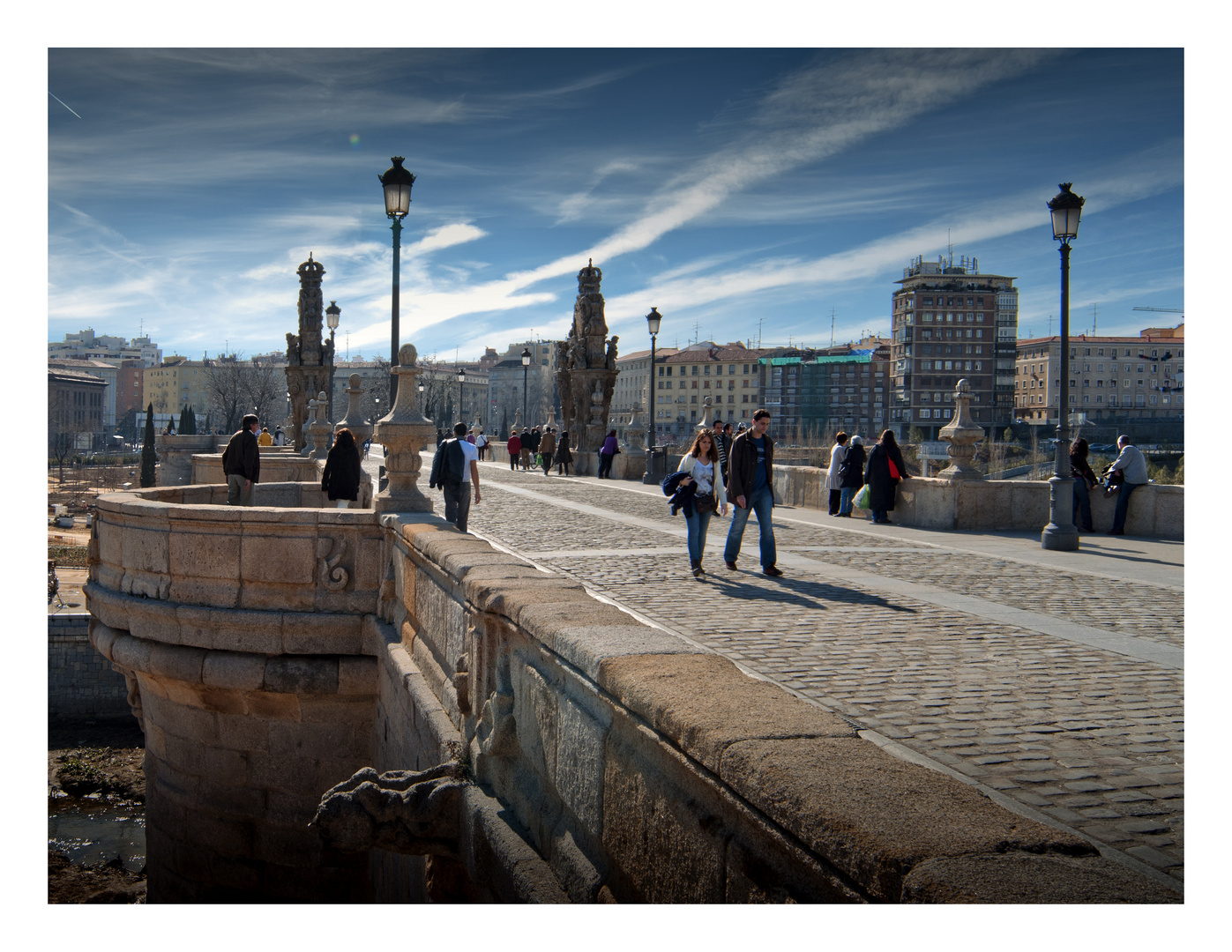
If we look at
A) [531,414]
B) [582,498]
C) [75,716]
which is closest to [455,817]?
[582,498]

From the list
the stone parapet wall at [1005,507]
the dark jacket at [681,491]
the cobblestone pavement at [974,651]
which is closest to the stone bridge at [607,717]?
the cobblestone pavement at [974,651]

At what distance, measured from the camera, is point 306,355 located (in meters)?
41.6

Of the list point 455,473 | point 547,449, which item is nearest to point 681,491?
point 455,473

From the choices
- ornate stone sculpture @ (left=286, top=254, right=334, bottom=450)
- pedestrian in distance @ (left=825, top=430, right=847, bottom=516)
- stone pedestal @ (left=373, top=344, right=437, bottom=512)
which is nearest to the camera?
stone pedestal @ (left=373, top=344, right=437, bottom=512)

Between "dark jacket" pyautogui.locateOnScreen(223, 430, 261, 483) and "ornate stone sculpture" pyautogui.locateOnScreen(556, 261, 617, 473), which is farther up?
"ornate stone sculpture" pyautogui.locateOnScreen(556, 261, 617, 473)

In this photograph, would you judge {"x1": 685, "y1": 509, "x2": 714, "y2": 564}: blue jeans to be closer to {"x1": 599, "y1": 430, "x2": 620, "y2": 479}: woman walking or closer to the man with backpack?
the man with backpack

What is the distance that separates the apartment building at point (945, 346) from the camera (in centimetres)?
10988

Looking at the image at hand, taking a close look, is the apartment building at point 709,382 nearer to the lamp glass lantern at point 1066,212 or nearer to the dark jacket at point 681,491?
the lamp glass lantern at point 1066,212

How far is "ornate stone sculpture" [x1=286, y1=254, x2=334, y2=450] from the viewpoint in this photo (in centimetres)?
4122

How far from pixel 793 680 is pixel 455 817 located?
5.76 feet

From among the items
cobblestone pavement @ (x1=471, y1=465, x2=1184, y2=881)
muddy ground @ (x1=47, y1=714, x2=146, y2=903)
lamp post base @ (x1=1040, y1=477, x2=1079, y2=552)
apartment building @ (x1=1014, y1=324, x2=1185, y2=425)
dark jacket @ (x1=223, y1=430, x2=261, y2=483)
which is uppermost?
apartment building @ (x1=1014, y1=324, x2=1185, y2=425)

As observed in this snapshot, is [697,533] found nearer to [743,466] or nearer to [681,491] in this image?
[681,491]

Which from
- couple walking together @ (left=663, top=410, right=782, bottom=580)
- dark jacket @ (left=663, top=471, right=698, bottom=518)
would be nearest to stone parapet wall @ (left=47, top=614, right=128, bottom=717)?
dark jacket @ (left=663, top=471, right=698, bottom=518)
